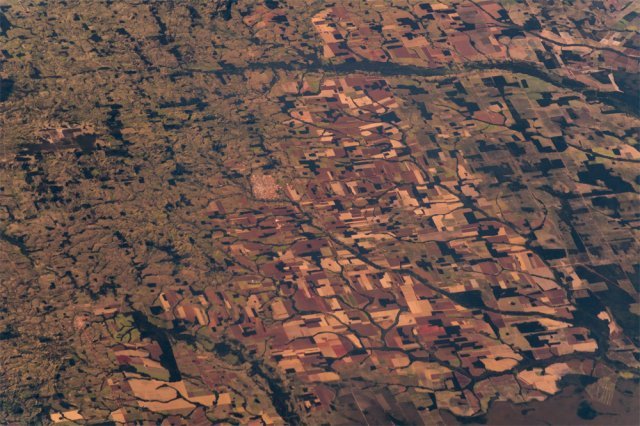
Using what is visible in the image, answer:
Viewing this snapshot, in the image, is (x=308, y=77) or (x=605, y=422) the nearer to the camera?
(x=605, y=422)

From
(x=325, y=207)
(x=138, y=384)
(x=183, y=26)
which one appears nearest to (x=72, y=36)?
(x=183, y=26)

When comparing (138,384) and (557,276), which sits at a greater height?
(557,276)

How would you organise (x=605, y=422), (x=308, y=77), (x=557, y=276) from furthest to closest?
(x=308, y=77)
(x=557, y=276)
(x=605, y=422)

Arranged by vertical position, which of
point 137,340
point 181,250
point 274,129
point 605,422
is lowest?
point 605,422

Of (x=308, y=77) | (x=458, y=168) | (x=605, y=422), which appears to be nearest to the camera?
(x=605, y=422)

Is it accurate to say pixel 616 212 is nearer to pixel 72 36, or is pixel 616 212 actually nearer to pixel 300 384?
pixel 300 384

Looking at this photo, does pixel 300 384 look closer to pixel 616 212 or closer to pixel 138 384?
pixel 138 384

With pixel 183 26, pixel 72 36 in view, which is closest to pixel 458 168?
pixel 183 26
